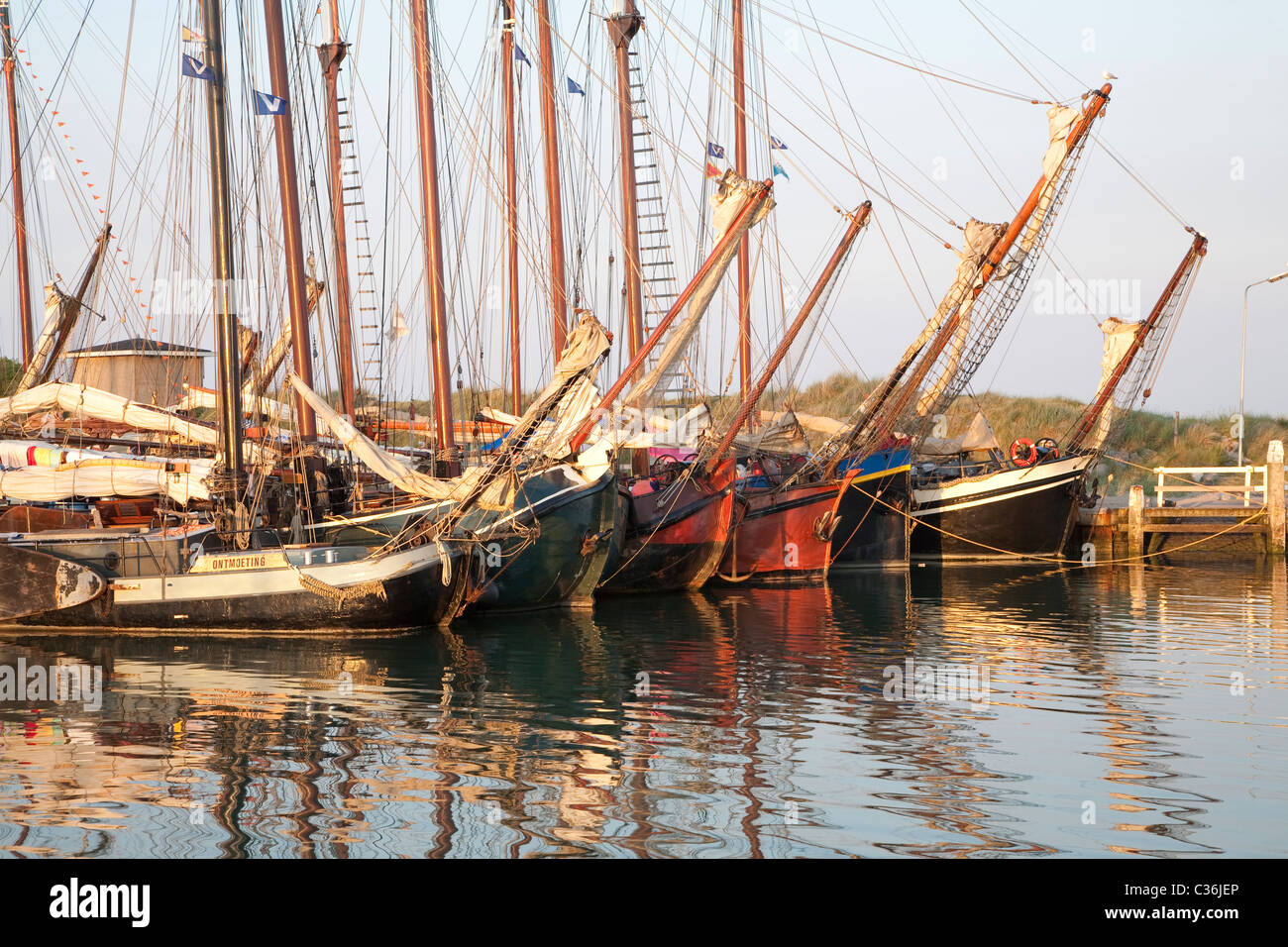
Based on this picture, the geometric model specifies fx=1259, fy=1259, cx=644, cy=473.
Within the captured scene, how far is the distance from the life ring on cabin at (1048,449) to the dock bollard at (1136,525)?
264cm

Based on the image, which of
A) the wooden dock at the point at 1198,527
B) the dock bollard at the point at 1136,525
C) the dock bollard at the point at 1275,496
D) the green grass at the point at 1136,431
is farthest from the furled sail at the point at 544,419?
the green grass at the point at 1136,431

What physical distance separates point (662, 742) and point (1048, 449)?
28.5m

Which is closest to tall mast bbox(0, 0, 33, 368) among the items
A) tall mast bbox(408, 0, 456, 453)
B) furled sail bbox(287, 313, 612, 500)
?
tall mast bbox(408, 0, 456, 453)

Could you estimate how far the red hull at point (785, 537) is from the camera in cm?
3133

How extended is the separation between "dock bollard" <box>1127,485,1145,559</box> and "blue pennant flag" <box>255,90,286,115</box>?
26.6 metres

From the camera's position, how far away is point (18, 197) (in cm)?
3903

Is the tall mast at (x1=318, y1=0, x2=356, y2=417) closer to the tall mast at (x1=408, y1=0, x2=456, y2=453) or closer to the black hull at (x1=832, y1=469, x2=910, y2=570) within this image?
the tall mast at (x1=408, y1=0, x2=456, y2=453)

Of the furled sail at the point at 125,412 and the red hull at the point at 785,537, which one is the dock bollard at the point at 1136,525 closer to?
the red hull at the point at 785,537

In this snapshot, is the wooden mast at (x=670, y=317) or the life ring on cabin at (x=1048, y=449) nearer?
the wooden mast at (x=670, y=317)

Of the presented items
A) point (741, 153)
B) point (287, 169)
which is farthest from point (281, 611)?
point (741, 153)

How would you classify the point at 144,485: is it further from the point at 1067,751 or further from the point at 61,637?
the point at 1067,751
